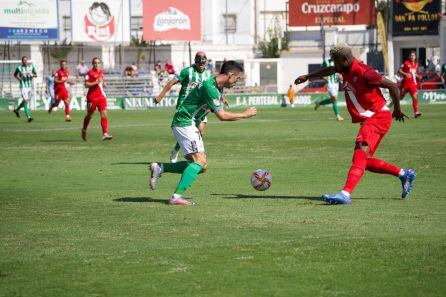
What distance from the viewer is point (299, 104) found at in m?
48.2

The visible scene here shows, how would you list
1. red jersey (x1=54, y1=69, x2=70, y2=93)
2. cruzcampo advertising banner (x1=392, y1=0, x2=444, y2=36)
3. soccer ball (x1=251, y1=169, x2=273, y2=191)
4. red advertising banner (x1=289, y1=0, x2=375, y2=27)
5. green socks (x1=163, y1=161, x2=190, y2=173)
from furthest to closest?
red advertising banner (x1=289, y1=0, x2=375, y2=27)
cruzcampo advertising banner (x1=392, y1=0, x2=444, y2=36)
red jersey (x1=54, y1=69, x2=70, y2=93)
soccer ball (x1=251, y1=169, x2=273, y2=191)
green socks (x1=163, y1=161, x2=190, y2=173)

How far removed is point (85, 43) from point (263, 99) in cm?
1927

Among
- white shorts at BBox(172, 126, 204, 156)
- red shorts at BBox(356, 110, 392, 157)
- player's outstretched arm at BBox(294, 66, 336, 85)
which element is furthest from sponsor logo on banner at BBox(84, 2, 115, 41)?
red shorts at BBox(356, 110, 392, 157)

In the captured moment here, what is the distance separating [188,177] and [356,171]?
6.85ft

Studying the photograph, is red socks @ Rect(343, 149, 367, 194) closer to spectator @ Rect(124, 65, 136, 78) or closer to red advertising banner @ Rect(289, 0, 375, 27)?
spectator @ Rect(124, 65, 136, 78)

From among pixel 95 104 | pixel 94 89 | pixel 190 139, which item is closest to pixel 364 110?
pixel 190 139

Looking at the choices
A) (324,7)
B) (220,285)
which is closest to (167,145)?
(220,285)

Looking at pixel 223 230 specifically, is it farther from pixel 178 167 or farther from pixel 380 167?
pixel 380 167

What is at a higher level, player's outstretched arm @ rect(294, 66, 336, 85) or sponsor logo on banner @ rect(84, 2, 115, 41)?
sponsor logo on banner @ rect(84, 2, 115, 41)

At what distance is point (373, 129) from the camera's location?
467 inches

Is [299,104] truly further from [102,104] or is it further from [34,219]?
[34,219]

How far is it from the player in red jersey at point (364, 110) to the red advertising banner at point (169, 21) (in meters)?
53.3

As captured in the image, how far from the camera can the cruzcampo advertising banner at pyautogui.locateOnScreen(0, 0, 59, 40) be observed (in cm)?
5875

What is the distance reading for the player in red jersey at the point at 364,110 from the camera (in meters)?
11.6
